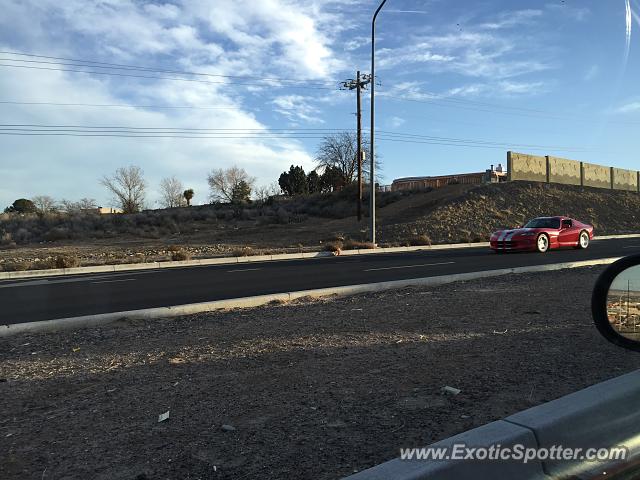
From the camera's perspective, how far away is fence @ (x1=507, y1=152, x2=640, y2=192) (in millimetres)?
47156

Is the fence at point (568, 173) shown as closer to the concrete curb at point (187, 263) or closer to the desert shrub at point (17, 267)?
the concrete curb at point (187, 263)

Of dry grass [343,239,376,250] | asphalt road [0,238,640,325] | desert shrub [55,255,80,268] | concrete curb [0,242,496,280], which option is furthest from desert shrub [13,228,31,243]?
asphalt road [0,238,640,325]

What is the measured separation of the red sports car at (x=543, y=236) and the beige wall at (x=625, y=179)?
4081 centimetres

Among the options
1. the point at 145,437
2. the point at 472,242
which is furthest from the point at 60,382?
the point at 472,242

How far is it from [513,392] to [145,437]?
2826 millimetres

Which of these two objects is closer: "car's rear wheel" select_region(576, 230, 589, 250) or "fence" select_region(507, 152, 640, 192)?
"car's rear wheel" select_region(576, 230, 589, 250)

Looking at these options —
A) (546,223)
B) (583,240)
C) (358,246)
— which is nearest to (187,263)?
(358,246)

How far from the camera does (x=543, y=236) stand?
20.7 meters

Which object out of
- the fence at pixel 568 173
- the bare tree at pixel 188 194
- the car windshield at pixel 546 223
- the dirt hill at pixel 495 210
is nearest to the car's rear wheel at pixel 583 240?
the car windshield at pixel 546 223

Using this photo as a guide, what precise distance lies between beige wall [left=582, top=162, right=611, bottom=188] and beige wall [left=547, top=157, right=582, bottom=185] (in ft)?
4.25

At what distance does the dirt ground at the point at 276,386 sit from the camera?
320cm

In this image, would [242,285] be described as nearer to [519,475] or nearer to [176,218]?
[519,475]

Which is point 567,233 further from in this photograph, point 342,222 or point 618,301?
point 342,222

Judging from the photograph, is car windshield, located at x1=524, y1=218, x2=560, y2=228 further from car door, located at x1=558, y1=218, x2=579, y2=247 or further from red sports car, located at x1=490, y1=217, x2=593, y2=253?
car door, located at x1=558, y1=218, x2=579, y2=247
